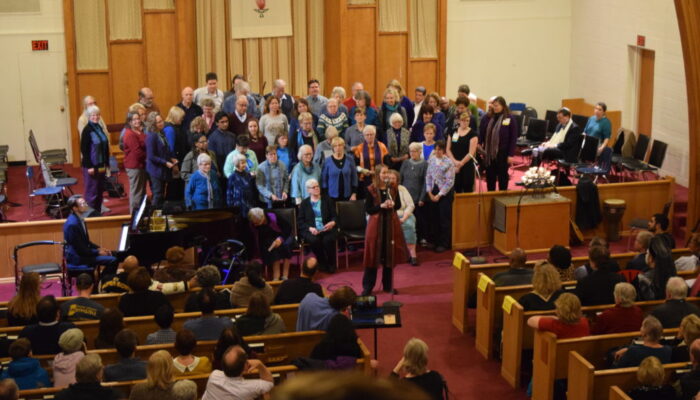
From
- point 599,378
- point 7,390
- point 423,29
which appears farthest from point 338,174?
point 423,29

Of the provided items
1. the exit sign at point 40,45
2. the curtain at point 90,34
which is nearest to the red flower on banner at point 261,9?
the curtain at point 90,34

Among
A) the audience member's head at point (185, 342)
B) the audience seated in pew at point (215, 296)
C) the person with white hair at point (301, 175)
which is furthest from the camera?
the person with white hair at point (301, 175)

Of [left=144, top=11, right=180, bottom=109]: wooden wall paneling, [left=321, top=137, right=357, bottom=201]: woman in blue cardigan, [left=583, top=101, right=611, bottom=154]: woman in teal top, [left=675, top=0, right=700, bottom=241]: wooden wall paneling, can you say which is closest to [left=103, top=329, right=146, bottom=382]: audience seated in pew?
[left=321, top=137, right=357, bottom=201]: woman in blue cardigan

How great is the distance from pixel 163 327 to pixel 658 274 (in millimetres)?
3964

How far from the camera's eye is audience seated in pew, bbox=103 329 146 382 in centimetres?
562

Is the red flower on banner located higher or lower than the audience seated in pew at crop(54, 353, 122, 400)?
higher

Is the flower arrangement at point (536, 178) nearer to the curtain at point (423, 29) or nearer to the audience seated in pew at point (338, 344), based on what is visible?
the audience seated in pew at point (338, 344)

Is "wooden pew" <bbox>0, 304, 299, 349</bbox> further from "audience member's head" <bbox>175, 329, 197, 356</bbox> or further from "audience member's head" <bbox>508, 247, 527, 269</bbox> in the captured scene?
"audience member's head" <bbox>508, 247, 527, 269</bbox>

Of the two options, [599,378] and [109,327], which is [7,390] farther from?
[599,378]

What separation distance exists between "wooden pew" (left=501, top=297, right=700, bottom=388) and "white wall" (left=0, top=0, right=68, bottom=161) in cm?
1025

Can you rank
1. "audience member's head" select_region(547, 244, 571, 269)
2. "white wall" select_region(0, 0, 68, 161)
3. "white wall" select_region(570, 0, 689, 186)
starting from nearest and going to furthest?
"audience member's head" select_region(547, 244, 571, 269) < "white wall" select_region(570, 0, 689, 186) < "white wall" select_region(0, 0, 68, 161)

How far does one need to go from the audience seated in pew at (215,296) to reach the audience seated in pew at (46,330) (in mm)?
1082

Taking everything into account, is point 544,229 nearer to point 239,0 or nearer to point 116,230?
point 116,230

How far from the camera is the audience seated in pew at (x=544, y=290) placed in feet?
22.7
